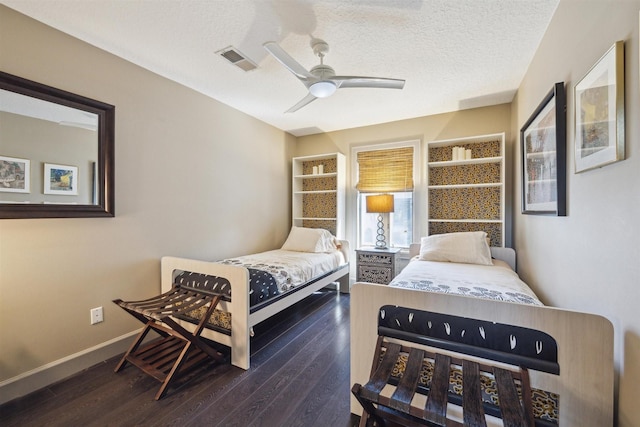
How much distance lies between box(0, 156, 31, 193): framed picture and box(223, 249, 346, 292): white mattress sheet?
1647 millimetres

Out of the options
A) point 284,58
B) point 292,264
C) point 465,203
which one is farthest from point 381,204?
point 284,58

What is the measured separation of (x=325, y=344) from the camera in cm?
240

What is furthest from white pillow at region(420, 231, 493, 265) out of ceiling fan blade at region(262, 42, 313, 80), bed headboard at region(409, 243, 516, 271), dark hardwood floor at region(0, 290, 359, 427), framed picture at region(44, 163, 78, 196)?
framed picture at region(44, 163, 78, 196)

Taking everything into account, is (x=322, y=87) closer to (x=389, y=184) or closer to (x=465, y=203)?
(x=389, y=184)

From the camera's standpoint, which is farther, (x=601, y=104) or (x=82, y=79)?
(x=82, y=79)

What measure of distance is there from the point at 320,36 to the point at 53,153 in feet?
6.91

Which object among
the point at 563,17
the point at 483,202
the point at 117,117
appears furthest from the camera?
the point at 483,202

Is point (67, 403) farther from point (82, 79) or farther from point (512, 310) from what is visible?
point (512, 310)

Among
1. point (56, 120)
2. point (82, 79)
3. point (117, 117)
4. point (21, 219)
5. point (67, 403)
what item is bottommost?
point (67, 403)

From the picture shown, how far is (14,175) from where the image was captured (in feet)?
5.58

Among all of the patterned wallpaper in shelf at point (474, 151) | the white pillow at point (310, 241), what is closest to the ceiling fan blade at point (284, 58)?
the white pillow at point (310, 241)

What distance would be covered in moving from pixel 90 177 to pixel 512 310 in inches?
112

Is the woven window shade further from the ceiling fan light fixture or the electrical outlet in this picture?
the electrical outlet

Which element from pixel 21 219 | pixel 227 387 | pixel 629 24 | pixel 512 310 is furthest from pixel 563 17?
pixel 21 219
